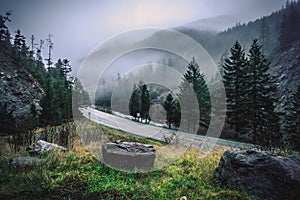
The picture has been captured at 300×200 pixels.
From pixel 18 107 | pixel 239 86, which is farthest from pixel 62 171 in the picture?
pixel 18 107

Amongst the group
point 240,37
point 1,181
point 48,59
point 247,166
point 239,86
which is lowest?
point 1,181

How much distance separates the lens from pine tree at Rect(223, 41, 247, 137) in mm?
24031

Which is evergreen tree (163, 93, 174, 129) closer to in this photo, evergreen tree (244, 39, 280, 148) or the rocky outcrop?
evergreen tree (244, 39, 280, 148)

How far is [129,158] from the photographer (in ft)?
22.2

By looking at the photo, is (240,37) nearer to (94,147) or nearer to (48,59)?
(48,59)

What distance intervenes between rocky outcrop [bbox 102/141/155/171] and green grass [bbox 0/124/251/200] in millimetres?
319

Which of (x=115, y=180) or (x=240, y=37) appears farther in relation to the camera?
(x=240, y=37)

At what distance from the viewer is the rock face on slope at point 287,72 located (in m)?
33.6

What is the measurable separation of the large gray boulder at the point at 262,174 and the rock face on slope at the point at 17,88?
35596 mm

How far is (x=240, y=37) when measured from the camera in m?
182

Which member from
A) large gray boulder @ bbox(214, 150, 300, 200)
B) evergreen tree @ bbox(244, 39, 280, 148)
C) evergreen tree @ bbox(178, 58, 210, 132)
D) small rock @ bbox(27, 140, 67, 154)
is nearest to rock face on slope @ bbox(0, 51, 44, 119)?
evergreen tree @ bbox(178, 58, 210, 132)

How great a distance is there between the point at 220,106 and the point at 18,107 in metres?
32.7

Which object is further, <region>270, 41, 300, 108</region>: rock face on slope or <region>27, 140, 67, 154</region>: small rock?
<region>270, 41, 300, 108</region>: rock face on slope

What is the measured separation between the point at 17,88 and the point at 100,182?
41210 millimetres
